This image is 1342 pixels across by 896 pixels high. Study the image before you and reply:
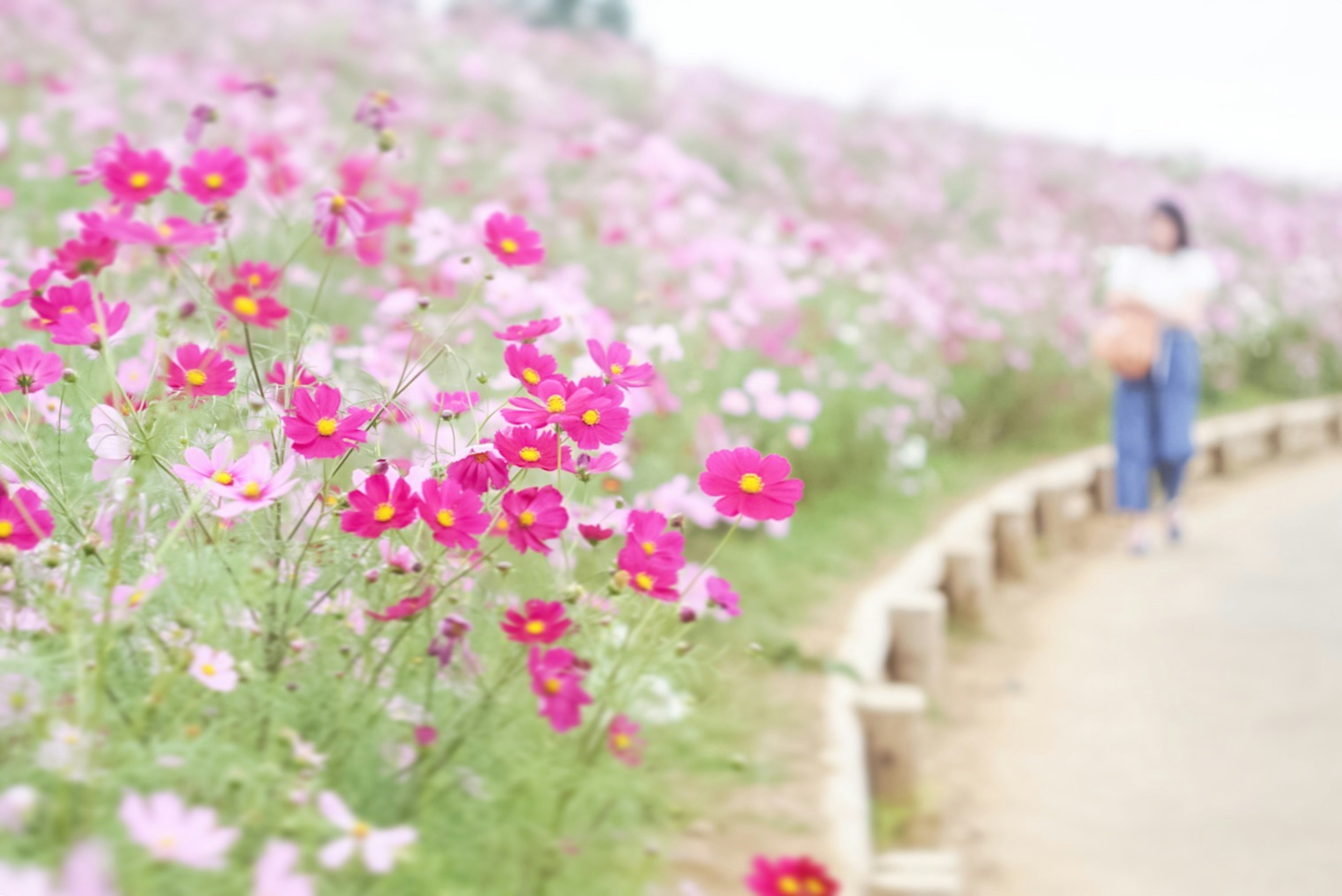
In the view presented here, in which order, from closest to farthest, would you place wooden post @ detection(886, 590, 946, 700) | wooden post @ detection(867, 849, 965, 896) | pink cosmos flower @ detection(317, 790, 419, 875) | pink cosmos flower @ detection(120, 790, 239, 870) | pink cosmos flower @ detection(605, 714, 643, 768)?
1. pink cosmos flower @ detection(120, 790, 239, 870)
2. pink cosmos flower @ detection(317, 790, 419, 875)
3. pink cosmos flower @ detection(605, 714, 643, 768)
4. wooden post @ detection(867, 849, 965, 896)
5. wooden post @ detection(886, 590, 946, 700)

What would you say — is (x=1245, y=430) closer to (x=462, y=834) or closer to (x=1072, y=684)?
(x=1072, y=684)

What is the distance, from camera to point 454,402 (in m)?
1.46

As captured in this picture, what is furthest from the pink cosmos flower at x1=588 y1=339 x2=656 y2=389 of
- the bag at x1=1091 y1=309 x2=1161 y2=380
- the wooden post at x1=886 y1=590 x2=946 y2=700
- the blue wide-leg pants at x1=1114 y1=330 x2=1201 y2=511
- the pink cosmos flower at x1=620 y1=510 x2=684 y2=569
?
the blue wide-leg pants at x1=1114 y1=330 x2=1201 y2=511

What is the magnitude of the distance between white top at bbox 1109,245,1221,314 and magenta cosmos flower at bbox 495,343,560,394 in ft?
15.0

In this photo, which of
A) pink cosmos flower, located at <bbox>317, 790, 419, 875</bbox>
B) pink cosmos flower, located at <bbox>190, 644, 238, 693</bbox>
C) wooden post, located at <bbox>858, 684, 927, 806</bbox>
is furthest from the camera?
wooden post, located at <bbox>858, 684, 927, 806</bbox>

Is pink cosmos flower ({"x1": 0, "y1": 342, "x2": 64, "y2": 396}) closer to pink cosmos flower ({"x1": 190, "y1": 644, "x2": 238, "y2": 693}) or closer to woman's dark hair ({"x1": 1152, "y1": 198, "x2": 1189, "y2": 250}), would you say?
pink cosmos flower ({"x1": 190, "y1": 644, "x2": 238, "y2": 693})

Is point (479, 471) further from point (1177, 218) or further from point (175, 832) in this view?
point (1177, 218)

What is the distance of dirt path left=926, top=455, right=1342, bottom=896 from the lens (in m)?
3.04

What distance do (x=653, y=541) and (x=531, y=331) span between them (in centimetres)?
30

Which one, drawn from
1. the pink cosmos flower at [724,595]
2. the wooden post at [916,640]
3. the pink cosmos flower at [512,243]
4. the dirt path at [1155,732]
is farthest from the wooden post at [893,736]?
the pink cosmos flower at [512,243]

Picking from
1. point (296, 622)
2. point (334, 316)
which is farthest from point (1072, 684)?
point (296, 622)

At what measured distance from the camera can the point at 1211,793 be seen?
11.1 feet

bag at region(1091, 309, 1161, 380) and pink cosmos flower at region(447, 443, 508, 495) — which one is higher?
bag at region(1091, 309, 1161, 380)

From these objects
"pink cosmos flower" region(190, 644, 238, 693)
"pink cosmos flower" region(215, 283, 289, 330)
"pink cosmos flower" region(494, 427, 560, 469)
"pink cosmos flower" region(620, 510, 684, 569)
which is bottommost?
"pink cosmos flower" region(190, 644, 238, 693)
